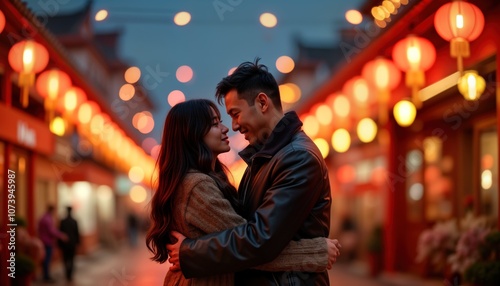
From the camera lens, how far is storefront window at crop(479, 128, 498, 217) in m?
13.9

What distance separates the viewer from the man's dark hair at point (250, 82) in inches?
153

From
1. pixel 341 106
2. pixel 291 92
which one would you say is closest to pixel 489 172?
pixel 341 106

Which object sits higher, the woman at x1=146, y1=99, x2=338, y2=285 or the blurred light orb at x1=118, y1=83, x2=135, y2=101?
the blurred light orb at x1=118, y1=83, x2=135, y2=101

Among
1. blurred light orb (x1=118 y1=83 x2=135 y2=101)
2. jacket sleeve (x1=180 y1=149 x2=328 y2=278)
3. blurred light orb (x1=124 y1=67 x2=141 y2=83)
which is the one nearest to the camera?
→ jacket sleeve (x1=180 y1=149 x2=328 y2=278)

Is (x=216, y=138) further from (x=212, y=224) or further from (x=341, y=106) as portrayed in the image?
(x=341, y=106)

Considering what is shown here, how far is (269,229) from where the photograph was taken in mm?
3484

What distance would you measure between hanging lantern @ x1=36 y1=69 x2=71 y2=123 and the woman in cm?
1222

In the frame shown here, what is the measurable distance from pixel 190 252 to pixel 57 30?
3496 cm

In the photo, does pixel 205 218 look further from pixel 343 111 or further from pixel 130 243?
pixel 130 243

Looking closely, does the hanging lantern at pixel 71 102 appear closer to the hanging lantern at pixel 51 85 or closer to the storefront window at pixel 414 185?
the hanging lantern at pixel 51 85

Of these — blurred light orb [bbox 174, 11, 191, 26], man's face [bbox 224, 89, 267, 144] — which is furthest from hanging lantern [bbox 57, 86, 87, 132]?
man's face [bbox 224, 89, 267, 144]

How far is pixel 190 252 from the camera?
144 inches

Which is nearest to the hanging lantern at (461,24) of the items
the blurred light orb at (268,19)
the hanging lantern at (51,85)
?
the blurred light orb at (268,19)

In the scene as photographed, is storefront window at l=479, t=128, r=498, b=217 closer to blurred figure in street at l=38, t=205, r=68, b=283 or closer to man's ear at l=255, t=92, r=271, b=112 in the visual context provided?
blurred figure in street at l=38, t=205, r=68, b=283
